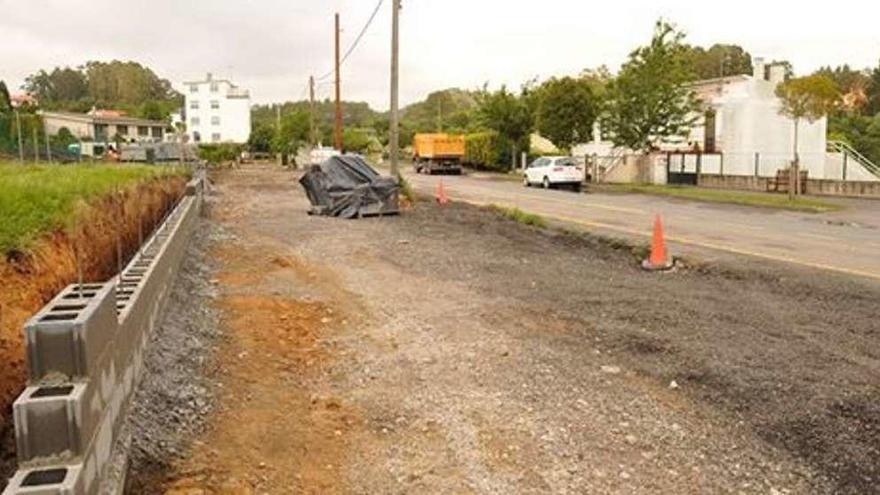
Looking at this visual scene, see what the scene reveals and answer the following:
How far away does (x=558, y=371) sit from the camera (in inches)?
253

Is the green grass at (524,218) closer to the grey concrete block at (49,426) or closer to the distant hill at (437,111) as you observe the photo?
the grey concrete block at (49,426)

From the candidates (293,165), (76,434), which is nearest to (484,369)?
(76,434)

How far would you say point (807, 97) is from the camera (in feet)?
91.5

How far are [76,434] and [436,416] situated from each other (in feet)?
8.66

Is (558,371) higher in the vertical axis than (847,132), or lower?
lower

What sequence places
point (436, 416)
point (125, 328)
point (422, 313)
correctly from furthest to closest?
point (422, 313), point (436, 416), point (125, 328)

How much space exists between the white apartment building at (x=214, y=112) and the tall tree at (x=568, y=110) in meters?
88.6

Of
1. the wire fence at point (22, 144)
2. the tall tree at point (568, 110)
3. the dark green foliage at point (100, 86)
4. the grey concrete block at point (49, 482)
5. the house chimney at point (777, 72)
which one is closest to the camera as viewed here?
the grey concrete block at point (49, 482)

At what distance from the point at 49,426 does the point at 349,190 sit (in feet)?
54.2

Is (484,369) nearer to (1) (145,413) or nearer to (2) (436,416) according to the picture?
(2) (436,416)

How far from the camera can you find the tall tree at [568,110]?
43281 millimetres

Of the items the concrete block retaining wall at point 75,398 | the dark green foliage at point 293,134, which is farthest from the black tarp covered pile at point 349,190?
the dark green foliage at point 293,134

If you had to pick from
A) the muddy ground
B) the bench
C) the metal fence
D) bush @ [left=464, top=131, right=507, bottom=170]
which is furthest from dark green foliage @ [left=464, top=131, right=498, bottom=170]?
the muddy ground

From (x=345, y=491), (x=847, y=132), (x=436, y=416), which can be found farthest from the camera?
(x=847, y=132)
